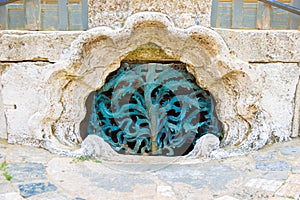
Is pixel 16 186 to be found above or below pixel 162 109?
below

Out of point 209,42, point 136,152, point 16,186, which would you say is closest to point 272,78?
point 209,42

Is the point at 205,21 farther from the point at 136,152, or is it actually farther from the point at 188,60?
the point at 136,152

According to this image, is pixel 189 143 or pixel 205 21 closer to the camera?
pixel 205 21

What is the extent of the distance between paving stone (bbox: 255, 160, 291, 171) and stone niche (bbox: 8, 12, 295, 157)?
0.86 ft

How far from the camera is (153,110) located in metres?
2.67

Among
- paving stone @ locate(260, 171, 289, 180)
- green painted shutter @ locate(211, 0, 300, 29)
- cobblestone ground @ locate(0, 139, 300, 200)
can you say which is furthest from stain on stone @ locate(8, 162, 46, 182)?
green painted shutter @ locate(211, 0, 300, 29)

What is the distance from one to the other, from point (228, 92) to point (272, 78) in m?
0.37

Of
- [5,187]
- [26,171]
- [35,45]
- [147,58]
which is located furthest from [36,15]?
[5,187]

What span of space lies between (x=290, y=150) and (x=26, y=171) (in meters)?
1.89

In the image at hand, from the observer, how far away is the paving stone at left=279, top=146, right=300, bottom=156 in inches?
86.9

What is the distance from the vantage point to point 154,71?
257 centimetres

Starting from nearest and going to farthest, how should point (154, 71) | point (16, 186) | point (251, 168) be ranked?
point (16, 186) → point (251, 168) → point (154, 71)

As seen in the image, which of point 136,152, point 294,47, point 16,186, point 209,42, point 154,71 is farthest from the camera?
point 136,152

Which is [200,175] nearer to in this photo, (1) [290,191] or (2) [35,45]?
(1) [290,191]
